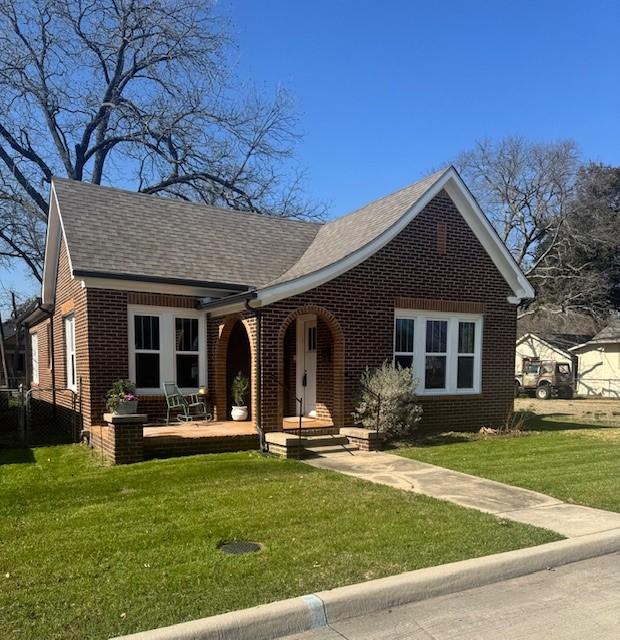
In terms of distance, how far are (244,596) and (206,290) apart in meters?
8.32

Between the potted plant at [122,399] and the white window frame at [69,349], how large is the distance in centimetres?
298

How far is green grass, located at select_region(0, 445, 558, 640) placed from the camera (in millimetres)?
3879

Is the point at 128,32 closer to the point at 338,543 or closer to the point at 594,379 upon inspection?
the point at 338,543

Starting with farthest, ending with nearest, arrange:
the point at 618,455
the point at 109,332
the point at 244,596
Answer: the point at 109,332 → the point at 618,455 → the point at 244,596

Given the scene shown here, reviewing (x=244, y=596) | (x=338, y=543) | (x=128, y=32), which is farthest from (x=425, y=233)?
(x=128, y=32)

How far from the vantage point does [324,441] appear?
1039 centimetres

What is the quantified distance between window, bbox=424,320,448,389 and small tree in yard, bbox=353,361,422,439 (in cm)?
150

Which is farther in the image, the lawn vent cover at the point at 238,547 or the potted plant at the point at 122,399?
the potted plant at the point at 122,399

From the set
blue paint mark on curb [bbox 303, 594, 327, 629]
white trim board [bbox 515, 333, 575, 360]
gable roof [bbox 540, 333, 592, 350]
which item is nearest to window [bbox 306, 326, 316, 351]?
blue paint mark on curb [bbox 303, 594, 327, 629]

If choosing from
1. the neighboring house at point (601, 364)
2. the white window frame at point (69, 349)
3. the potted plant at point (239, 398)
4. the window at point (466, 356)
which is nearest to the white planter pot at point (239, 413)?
the potted plant at point (239, 398)

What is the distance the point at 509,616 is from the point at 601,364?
35.5 m

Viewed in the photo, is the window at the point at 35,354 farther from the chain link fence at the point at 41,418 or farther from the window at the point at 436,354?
the window at the point at 436,354

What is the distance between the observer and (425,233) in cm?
1241

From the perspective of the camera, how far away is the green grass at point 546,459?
24.4ft
